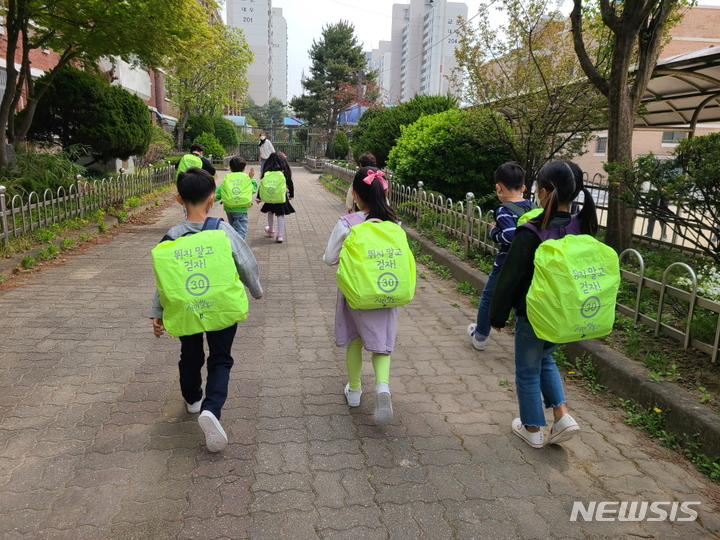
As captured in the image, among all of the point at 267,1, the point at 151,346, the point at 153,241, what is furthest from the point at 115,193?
the point at 267,1

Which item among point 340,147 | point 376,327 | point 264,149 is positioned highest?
point 340,147

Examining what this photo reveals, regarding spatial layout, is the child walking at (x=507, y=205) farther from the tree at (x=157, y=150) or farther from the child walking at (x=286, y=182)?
the tree at (x=157, y=150)

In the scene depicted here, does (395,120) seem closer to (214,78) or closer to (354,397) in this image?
(354,397)

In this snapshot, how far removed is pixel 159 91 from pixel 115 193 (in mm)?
25143

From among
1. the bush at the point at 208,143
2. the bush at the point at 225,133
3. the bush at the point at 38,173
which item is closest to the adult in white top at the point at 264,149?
the bush at the point at 38,173

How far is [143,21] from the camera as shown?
9.03 metres

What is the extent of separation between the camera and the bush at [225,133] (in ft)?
122

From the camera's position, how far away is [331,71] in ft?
149

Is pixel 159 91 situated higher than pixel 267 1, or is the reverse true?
pixel 267 1

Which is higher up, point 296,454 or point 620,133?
point 620,133

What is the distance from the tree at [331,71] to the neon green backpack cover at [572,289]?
140 feet

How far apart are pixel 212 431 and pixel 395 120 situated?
13.4 meters

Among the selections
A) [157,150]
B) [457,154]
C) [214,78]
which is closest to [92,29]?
[457,154]

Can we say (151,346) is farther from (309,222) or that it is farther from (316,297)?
(309,222)
